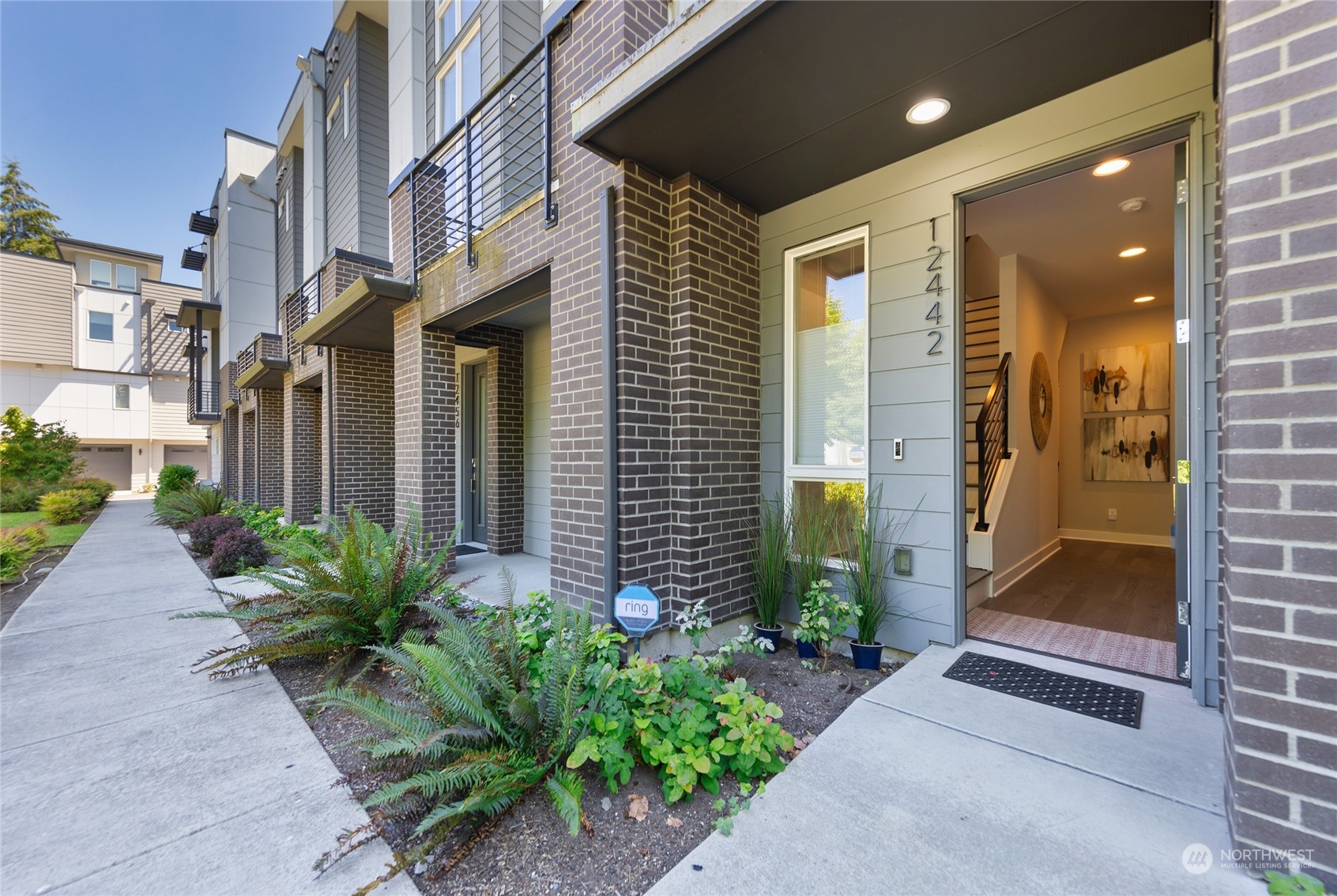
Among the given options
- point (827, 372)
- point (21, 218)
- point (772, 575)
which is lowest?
point (772, 575)

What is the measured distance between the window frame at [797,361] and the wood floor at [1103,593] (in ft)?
5.53

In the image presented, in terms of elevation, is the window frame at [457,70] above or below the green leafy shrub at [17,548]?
above

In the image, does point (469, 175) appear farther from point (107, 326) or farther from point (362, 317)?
point (107, 326)

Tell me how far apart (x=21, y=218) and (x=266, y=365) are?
24396 millimetres

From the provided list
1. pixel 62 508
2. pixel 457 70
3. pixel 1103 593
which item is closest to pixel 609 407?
pixel 1103 593

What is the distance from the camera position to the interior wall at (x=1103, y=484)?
21.2 feet

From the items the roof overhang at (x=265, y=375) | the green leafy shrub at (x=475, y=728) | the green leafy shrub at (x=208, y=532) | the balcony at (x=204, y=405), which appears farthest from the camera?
the balcony at (x=204, y=405)

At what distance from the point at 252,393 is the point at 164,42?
9.85 meters

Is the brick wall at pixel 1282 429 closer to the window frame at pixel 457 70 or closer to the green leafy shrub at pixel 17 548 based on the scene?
the window frame at pixel 457 70

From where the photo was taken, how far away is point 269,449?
449 inches

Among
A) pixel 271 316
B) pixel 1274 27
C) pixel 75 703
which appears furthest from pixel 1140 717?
pixel 271 316

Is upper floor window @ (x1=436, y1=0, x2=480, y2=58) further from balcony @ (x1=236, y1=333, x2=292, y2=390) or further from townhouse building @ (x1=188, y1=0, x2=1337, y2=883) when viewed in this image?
balcony @ (x1=236, y1=333, x2=292, y2=390)

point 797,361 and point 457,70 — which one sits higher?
point 457,70

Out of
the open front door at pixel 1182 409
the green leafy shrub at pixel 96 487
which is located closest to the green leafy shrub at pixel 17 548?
the green leafy shrub at pixel 96 487
